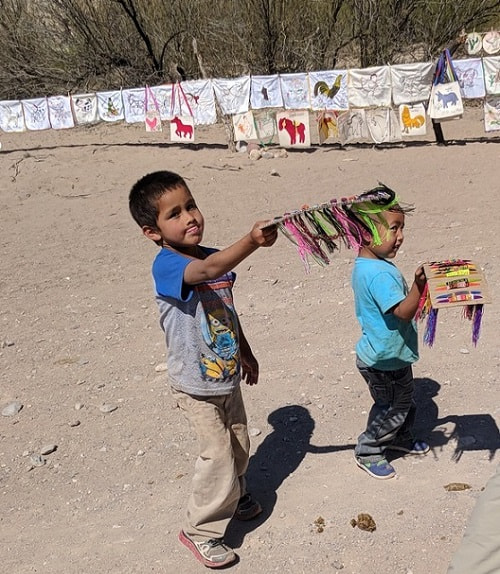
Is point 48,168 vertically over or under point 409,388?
over

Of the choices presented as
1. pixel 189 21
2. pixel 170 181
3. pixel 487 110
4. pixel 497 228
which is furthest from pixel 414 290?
pixel 189 21

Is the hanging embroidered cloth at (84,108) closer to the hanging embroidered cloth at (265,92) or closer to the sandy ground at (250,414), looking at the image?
the hanging embroidered cloth at (265,92)

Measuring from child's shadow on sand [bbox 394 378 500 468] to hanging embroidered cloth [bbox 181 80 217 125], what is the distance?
944 cm

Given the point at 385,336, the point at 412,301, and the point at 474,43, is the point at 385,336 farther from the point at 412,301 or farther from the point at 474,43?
the point at 474,43

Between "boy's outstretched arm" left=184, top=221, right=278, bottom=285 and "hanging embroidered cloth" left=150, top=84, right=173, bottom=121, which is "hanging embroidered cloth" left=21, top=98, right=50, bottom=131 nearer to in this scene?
"hanging embroidered cloth" left=150, top=84, right=173, bottom=121

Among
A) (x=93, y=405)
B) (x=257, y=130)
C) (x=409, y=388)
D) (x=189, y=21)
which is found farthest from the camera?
(x=189, y=21)

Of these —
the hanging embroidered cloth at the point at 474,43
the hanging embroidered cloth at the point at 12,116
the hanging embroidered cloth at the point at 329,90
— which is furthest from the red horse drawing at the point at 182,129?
the hanging embroidered cloth at the point at 474,43

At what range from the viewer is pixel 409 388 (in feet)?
9.86

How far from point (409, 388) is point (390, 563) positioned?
78 centimetres

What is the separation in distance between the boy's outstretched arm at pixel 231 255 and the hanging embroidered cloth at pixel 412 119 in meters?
9.80

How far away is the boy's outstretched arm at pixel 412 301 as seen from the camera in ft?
8.38

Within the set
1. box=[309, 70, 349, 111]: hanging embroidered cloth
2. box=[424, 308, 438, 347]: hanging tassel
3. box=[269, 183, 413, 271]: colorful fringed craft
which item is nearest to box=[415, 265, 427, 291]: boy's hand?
box=[424, 308, 438, 347]: hanging tassel

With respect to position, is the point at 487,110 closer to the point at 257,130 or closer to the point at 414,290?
the point at 257,130

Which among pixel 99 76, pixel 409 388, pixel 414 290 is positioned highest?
pixel 99 76
